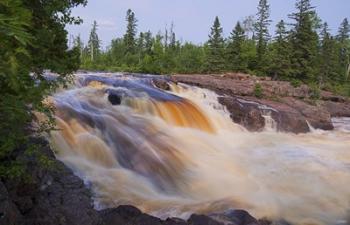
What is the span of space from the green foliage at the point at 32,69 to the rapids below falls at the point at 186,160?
2994mm

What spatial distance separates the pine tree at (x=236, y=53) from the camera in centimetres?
4844

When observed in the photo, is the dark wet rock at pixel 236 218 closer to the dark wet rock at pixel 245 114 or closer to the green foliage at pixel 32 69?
the green foliage at pixel 32 69

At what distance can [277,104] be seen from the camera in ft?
80.3

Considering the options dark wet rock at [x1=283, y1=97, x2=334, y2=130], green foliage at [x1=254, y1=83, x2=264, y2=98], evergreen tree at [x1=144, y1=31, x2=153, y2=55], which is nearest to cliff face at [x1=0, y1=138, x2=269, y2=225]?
dark wet rock at [x1=283, y1=97, x2=334, y2=130]

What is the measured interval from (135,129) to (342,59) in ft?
216

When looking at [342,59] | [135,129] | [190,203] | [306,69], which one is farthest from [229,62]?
[190,203]

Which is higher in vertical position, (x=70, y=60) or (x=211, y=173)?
(x=70, y=60)

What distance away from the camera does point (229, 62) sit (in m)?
49.6

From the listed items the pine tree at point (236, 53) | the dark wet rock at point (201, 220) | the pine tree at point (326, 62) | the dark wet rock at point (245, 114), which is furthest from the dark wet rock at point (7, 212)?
the pine tree at point (326, 62)

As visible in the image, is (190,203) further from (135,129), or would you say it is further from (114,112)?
(114,112)

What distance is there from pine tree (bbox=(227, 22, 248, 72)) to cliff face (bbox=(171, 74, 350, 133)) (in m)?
15.9

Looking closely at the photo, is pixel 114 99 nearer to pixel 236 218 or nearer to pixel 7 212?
pixel 236 218

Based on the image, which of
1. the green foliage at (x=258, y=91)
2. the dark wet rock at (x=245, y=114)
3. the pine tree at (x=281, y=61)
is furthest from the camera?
the pine tree at (x=281, y=61)

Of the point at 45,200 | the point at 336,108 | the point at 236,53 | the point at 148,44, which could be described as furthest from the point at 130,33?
the point at 45,200
